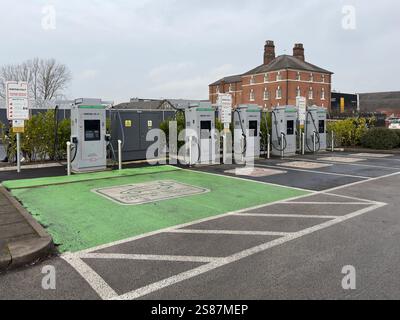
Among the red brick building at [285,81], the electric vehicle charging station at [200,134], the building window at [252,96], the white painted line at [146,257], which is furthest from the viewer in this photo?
the building window at [252,96]

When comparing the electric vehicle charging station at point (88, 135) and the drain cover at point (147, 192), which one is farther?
the electric vehicle charging station at point (88, 135)

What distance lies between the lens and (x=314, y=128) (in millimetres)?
17156

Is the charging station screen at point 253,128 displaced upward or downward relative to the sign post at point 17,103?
downward

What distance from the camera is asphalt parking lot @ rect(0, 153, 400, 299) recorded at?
3475mm

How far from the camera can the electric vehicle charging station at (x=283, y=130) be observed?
1530cm

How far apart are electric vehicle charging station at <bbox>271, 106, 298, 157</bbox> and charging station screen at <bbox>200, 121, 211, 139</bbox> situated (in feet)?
12.7

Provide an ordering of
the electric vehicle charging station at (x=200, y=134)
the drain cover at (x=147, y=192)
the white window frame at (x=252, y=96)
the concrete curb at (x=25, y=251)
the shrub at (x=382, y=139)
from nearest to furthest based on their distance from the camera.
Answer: the concrete curb at (x=25, y=251)
the drain cover at (x=147, y=192)
the electric vehicle charging station at (x=200, y=134)
the shrub at (x=382, y=139)
the white window frame at (x=252, y=96)

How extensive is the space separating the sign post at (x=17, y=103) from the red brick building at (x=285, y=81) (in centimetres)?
5361

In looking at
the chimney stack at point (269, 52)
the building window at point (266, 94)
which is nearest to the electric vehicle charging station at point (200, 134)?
the building window at point (266, 94)

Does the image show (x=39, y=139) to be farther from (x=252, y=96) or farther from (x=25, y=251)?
(x=252, y=96)

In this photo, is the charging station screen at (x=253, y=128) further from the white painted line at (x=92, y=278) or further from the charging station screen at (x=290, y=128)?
the white painted line at (x=92, y=278)

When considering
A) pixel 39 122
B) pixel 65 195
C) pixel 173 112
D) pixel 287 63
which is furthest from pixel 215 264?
pixel 287 63

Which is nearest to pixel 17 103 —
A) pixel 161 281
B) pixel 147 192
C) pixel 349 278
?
pixel 147 192

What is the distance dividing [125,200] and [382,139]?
48.9ft
